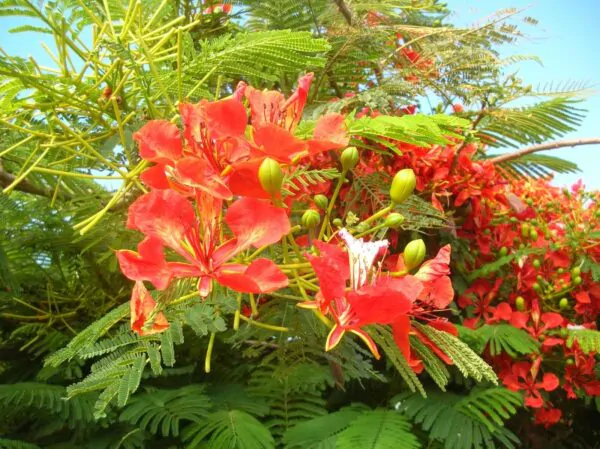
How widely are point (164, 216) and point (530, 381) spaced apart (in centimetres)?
134

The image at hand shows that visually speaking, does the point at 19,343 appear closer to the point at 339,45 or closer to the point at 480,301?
the point at 339,45

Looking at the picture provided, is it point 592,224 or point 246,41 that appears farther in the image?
point 592,224

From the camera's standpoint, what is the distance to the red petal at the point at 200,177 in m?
0.56

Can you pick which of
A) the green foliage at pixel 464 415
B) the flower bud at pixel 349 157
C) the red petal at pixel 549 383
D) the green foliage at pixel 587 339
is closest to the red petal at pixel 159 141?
the flower bud at pixel 349 157

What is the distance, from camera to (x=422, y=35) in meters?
1.54

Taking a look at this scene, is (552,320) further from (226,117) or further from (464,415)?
(226,117)

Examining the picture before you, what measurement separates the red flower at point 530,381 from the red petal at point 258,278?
3.92 ft

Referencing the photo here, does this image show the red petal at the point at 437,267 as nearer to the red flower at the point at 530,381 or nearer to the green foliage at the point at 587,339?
the green foliage at the point at 587,339

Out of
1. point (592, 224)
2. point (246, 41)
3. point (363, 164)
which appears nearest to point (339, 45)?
point (363, 164)

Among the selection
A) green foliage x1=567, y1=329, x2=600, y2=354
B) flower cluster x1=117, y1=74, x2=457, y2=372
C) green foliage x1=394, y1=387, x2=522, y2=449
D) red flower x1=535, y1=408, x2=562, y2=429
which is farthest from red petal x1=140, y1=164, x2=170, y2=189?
red flower x1=535, y1=408, x2=562, y2=429

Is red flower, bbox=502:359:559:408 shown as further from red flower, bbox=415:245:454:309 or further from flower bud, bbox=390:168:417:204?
flower bud, bbox=390:168:417:204

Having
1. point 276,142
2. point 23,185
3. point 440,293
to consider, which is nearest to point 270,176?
point 276,142

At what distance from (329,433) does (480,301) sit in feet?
2.31

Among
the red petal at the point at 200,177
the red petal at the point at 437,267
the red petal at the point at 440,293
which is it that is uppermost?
the red petal at the point at 200,177
